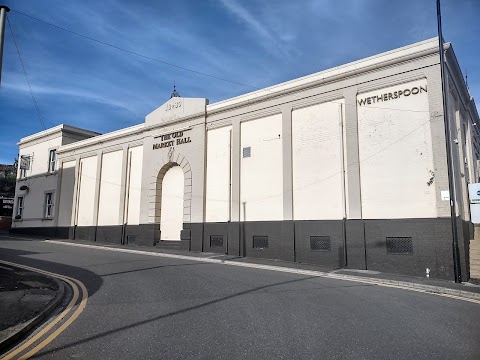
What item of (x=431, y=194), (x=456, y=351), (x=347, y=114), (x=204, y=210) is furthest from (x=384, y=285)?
(x=204, y=210)

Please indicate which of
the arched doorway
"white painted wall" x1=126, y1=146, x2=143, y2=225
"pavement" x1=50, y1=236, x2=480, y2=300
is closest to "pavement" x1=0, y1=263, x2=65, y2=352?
"pavement" x1=50, y1=236, x2=480, y2=300

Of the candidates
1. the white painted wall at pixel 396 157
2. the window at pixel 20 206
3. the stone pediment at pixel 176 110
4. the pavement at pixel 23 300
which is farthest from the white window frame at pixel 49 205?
the white painted wall at pixel 396 157

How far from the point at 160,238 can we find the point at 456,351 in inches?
798

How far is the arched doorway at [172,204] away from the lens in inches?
919

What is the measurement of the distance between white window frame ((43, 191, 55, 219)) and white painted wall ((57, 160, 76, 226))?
109cm

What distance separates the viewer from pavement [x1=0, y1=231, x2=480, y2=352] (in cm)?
655

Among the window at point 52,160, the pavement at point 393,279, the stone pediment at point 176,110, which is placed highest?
the stone pediment at point 176,110

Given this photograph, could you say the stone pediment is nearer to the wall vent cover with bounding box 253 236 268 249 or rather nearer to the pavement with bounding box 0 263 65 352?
the wall vent cover with bounding box 253 236 268 249

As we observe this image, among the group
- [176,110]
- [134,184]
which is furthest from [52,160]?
[176,110]

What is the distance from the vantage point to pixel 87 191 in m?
29.8

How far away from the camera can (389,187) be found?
15594 mm

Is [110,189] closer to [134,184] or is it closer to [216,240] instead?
[134,184]

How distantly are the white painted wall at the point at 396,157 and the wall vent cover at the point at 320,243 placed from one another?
2004 millimetres

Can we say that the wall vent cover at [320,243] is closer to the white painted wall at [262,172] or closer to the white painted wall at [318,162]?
the white painted wall at [318,162]
